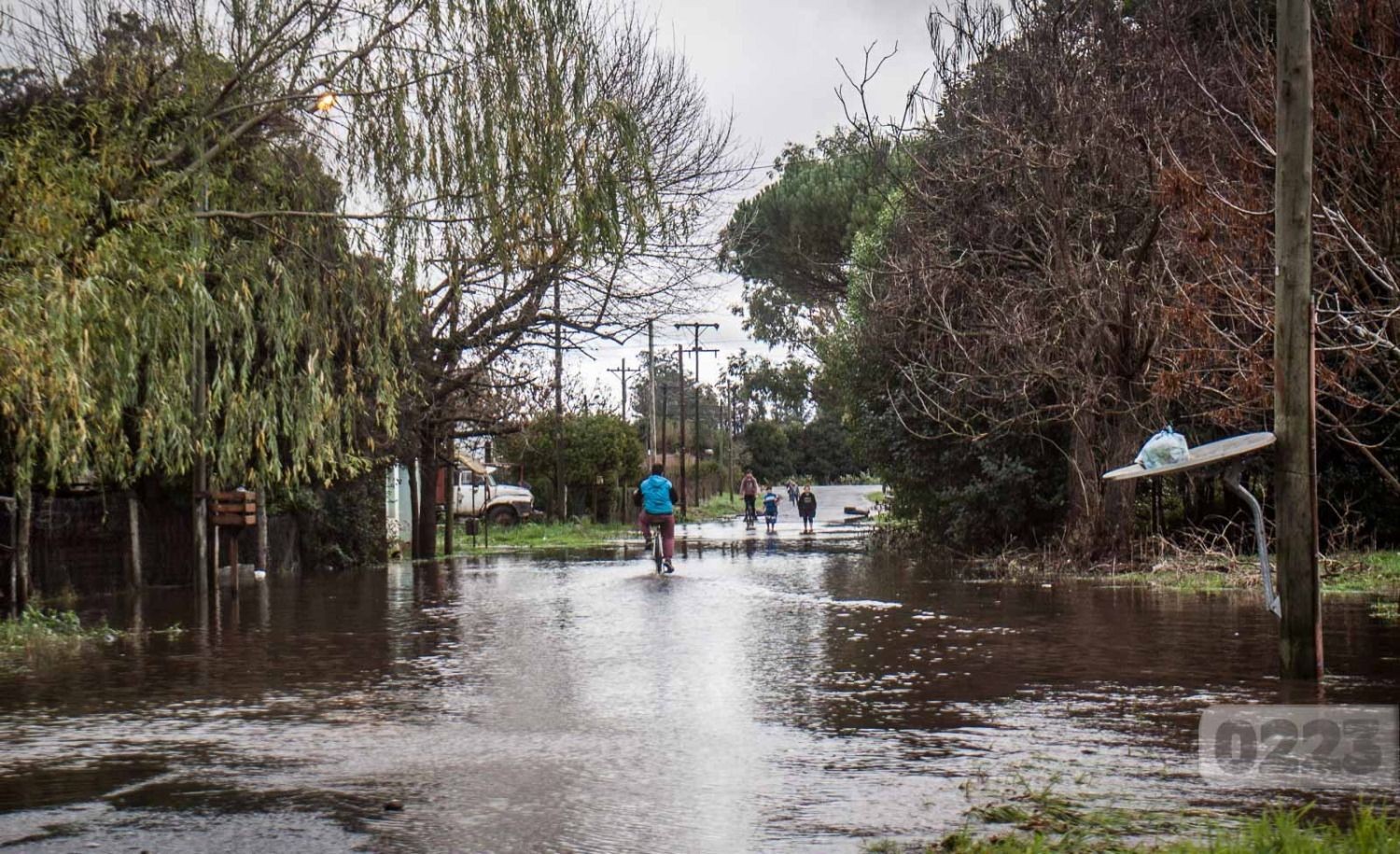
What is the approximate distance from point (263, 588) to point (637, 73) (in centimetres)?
1170

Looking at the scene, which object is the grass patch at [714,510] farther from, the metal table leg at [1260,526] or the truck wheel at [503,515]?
the metal table leg at [1260,526]

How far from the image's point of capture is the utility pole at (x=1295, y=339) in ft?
35.4

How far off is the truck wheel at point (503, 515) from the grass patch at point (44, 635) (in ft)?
135

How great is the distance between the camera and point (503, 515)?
5972 cm

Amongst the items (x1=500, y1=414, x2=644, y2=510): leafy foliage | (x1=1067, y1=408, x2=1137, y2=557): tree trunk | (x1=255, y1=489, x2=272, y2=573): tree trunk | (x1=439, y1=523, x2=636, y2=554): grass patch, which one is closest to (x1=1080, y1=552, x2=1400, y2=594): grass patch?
(x1=1067, y1=408, x2=1137, y2=557): tree trunk

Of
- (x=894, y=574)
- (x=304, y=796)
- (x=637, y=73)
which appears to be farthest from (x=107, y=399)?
(x=637, y=73)

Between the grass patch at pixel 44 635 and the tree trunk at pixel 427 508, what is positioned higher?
the tree trunk at pixel 427 508

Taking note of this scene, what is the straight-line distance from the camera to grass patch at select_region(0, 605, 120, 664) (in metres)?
14.9

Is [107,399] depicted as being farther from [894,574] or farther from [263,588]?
[894,574]

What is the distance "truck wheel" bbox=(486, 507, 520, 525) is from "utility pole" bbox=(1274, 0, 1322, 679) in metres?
49.9

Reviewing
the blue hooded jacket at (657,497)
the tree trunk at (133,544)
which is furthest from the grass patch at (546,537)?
the tree trunk at (133,544)

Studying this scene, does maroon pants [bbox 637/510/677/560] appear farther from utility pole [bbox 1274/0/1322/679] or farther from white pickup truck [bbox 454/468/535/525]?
white pickup truck [bbox 454/468/535/525]

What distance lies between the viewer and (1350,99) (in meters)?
18.7

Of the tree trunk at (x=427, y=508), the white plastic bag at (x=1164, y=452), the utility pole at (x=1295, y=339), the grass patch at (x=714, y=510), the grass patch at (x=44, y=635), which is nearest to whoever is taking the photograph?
the utility pole at (x=1295, y=339)
